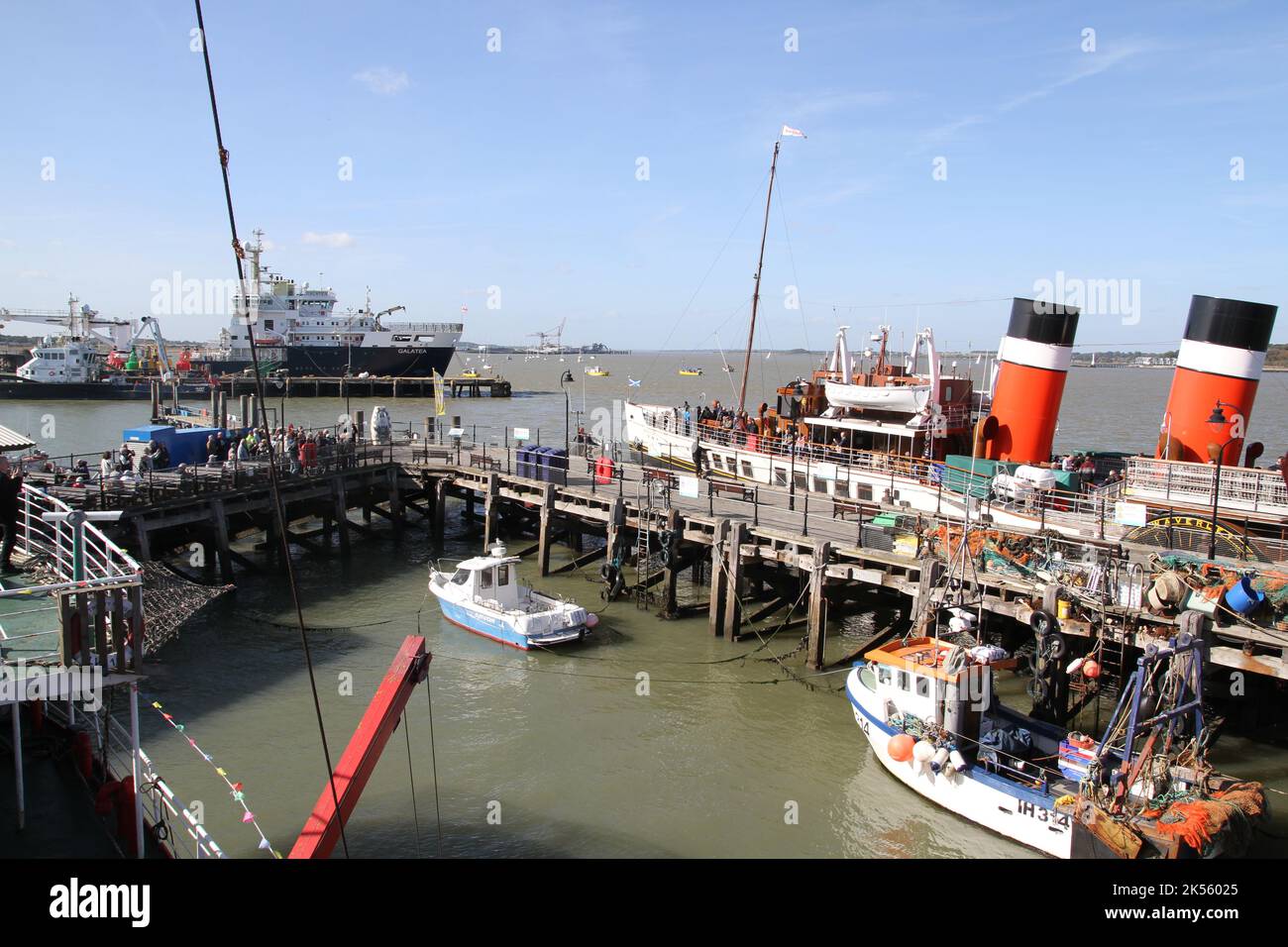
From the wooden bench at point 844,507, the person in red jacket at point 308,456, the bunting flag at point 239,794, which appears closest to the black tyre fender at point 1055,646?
the wooden bench at point 844,507

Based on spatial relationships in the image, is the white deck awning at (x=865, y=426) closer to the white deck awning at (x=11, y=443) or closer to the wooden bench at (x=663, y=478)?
the wooden bench at (x=663, y=478)

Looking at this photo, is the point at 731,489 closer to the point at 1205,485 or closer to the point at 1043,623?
the point at 1043,623

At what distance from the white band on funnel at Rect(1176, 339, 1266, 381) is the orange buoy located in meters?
16.5

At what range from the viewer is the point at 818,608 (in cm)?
2262

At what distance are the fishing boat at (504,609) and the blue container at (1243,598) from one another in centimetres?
1429

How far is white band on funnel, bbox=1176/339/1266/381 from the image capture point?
25.2m

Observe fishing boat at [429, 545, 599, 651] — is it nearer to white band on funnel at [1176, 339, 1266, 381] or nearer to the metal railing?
the metal railing

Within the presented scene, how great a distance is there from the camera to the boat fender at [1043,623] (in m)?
18.0

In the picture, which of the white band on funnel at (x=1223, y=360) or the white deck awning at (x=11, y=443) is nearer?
the white deck awning at (x=11, y=443)

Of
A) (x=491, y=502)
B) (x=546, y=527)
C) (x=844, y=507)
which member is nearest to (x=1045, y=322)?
(x=844, y=507)

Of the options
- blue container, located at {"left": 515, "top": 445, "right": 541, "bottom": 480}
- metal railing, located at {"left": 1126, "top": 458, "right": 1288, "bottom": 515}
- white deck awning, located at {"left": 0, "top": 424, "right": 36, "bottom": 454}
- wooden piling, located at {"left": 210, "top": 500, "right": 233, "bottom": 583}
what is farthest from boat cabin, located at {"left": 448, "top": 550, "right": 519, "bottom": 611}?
metal railing, located at {"left": 1126, "top": 458, "right": 1288, "bottom": 515}

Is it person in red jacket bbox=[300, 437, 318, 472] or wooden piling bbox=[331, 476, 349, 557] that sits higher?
person in red jacket bbox=[300, 437, 318, 472]
